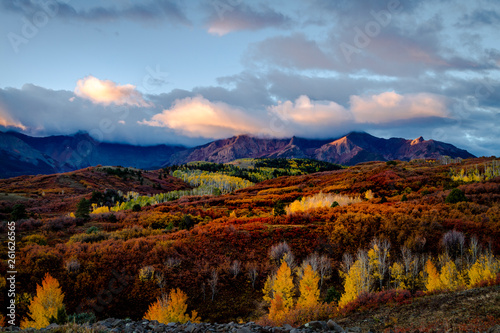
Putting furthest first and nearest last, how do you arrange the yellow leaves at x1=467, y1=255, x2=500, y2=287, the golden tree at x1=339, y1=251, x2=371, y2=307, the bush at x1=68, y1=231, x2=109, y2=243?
1. the bush at x1=68, y1=231, x2=109, y2=243
2. the golden tree at x1=339, y1=251, x2=371, y2=307
3. the yellow leaves at x1=467, y1=255, x2=500, y2=287

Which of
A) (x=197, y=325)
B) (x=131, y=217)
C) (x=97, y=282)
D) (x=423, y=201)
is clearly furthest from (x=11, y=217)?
(x=423, y=201)

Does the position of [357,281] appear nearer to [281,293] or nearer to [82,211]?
[281,293]

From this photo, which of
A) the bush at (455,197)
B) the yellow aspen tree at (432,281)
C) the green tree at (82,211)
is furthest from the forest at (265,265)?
the green tree at (82,211)

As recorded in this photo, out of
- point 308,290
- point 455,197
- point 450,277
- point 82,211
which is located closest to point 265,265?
point 308,290

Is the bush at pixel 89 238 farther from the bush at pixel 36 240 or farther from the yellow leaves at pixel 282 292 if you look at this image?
the yellow leaves at pixel 282 292

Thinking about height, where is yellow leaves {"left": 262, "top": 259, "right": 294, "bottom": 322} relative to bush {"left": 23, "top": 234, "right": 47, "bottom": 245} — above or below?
below

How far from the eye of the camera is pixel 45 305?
75.4 feet

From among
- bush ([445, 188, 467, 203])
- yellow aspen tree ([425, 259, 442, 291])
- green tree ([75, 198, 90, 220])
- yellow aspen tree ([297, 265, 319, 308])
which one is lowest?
yellow aspen tree ([297, 265, 319, 308])

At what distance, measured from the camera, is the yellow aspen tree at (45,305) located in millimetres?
21672

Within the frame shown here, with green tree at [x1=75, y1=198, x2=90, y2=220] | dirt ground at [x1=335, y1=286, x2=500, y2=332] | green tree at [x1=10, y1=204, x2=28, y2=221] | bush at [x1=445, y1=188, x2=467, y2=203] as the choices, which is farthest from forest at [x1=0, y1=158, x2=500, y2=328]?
green tree at [x1=10, y1=204, x2=28, y2=221]

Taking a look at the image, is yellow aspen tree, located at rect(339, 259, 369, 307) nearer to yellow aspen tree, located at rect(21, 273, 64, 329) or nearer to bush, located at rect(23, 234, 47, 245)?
yellow aspen tree, located at rect(21, 273, 64, 329)

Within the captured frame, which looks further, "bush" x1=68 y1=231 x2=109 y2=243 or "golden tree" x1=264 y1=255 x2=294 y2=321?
"bush" x1=68 y1=231 x2=109 y2=243

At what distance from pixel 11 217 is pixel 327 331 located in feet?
236

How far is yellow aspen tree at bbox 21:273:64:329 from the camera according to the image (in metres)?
21.7
